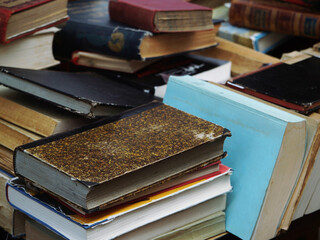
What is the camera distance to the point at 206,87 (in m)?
0.95

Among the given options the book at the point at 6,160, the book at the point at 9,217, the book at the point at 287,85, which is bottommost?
the book at the point at 9,217

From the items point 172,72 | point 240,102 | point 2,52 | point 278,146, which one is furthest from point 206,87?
point 2,52

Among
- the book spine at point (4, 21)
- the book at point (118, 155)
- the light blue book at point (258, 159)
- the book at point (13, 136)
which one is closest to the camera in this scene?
the book at point (118, 155)

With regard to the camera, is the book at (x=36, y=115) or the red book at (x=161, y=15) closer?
the book at (x=36, y=115)

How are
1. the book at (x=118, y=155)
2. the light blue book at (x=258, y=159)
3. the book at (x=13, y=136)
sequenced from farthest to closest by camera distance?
the book at (x=13, y=136)
the light blue book at (x=258, y=159)
the book at (x=118, y=155)

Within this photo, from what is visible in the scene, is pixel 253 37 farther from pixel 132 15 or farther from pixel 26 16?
pixel 26 16

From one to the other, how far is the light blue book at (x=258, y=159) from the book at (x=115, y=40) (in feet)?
1.00

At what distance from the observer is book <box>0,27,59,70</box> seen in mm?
1106

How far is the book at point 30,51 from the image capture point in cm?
111

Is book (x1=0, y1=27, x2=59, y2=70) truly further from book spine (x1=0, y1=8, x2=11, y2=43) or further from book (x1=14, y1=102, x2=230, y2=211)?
book (x1=14, y1=102, x2=230, y2=211)

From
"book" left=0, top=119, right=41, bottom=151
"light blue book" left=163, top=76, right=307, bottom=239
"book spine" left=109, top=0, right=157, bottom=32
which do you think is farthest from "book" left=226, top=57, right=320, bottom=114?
"book" left=0, top=119, right=41, bottom=151

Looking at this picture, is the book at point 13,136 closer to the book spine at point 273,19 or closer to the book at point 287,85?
the book at point 287,85

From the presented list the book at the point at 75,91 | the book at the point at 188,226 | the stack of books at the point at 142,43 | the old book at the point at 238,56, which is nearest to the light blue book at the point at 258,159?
the book at the point at 188,226

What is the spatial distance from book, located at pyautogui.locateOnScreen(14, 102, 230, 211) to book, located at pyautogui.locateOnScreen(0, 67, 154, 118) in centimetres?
6
